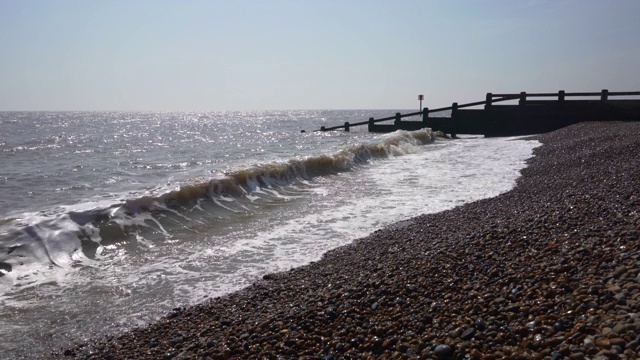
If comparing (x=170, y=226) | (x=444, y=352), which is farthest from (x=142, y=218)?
(x=444, y=352)

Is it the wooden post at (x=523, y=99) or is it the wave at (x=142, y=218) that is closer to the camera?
the wave at (x=142, y=218)

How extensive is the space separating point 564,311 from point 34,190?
14.2 m

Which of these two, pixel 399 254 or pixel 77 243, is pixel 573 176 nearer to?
pixel 399 254

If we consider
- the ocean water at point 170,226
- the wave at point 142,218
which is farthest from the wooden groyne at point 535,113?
the wave at point 142,218

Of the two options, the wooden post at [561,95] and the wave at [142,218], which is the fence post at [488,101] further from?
the wave at [142,218]

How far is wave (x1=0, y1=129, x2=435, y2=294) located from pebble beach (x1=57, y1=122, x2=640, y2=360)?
3.39m

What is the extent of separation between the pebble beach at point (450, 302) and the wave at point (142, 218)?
3.39 meters

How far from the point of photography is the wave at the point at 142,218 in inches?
321

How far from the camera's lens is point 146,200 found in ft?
36.1

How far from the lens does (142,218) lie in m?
10.3

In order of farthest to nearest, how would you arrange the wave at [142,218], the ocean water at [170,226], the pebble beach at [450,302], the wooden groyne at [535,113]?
the wooden groyne at [535,113] < the wave at [142,218] < the ocean water at [170,226] < the pebble beach at [450,302]

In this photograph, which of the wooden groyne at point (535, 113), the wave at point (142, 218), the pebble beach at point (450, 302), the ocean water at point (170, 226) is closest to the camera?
the pebble beach at point (450, 302)

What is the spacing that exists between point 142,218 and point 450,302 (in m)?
7.34

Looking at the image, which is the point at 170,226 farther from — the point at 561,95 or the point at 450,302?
the point at 561,95
